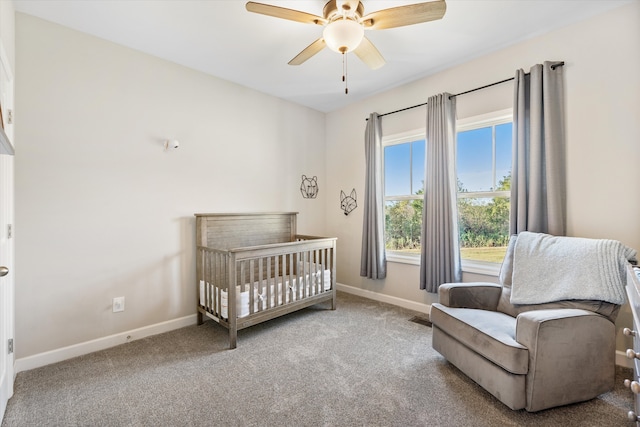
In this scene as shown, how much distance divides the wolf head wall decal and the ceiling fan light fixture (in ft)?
7.60

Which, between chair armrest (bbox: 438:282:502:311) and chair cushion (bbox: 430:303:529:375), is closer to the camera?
chair cushion (bbox: 430:303:529:375)

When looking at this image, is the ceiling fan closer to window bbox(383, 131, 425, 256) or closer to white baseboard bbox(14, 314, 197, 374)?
window bbox(383, 131, 425, 256)

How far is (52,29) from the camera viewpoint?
2.21 meters

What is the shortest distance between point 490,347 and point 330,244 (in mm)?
1905

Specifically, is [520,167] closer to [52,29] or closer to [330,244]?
[330,244]

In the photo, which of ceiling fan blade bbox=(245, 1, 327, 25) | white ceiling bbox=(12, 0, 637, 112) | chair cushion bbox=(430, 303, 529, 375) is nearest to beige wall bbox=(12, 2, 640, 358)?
white ceiling bbox=(12, 0, 637, 112)

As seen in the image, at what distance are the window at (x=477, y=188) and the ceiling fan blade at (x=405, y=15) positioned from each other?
1412mm

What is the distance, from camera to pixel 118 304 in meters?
2.51

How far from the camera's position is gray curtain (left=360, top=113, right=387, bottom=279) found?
3.56 metres

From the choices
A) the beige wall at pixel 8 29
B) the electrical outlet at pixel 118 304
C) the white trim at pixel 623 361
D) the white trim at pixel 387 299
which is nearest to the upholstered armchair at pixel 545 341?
the white trim at pixel 623 361

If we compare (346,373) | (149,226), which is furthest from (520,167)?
(149,226)

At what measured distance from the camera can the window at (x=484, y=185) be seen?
9.07 feet

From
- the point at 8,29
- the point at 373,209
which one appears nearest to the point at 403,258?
the point at 373,209

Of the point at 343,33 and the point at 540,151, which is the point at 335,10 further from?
the point at 540,151
